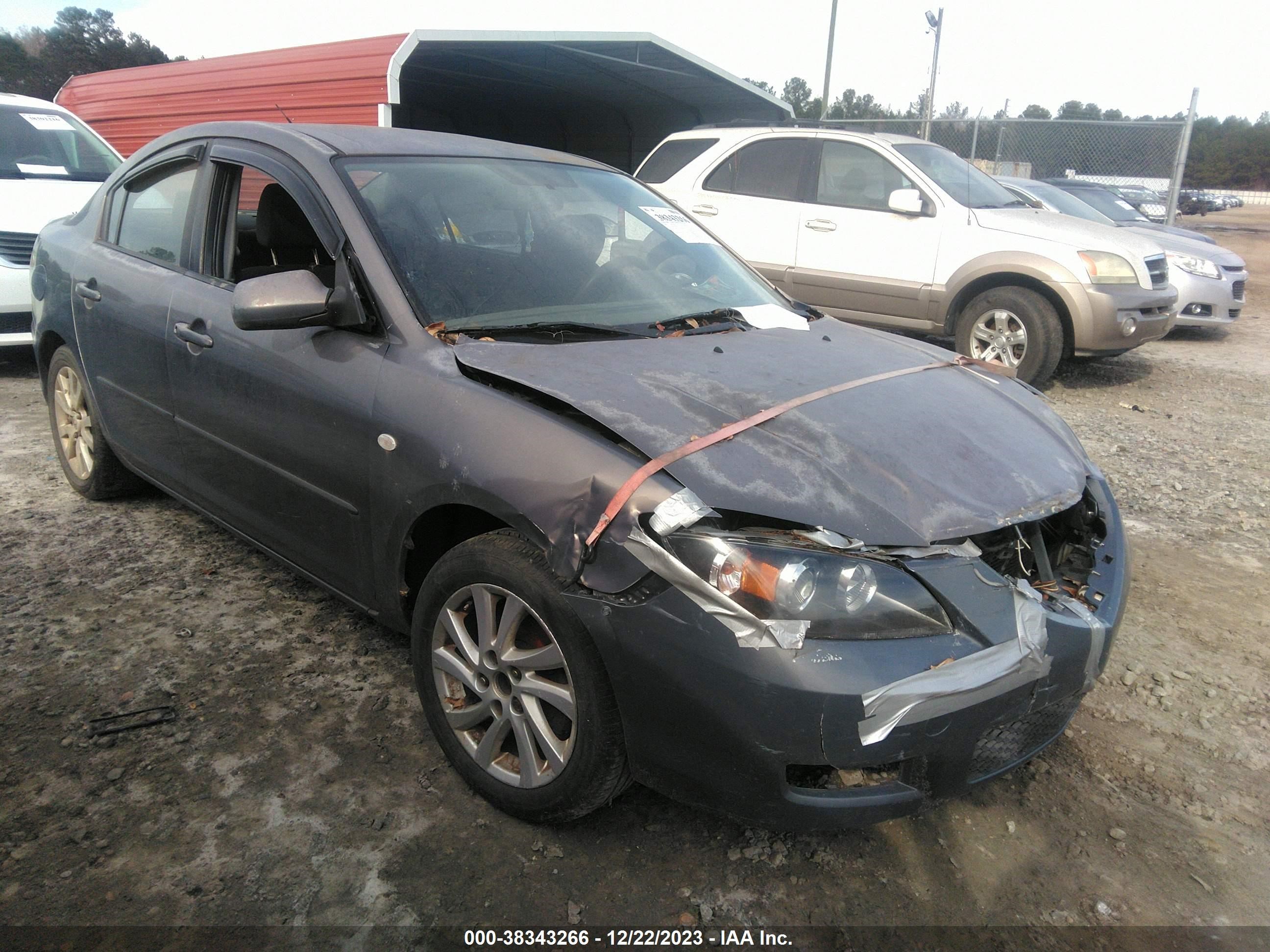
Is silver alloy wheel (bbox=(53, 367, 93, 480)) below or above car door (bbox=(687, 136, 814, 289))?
below

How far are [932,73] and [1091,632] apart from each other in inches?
694

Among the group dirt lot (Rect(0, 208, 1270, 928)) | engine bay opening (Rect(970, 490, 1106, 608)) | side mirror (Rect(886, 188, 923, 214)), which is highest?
side mirror (Rect(886, 188, 923, 214))

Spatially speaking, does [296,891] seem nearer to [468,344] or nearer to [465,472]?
[465,472]

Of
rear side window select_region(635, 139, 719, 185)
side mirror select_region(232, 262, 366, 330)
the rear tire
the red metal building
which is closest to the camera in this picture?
side mirror select_region(232, 262, 366, 330)

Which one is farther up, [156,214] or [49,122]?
[49,122]

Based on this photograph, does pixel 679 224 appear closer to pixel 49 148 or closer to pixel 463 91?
pixel 49 148

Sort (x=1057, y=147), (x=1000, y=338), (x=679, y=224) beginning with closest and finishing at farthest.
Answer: (x=679, y=224) < (x=1000, y=338) < (x=1057, y=147)

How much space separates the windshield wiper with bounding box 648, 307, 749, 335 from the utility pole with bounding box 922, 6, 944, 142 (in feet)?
41.1

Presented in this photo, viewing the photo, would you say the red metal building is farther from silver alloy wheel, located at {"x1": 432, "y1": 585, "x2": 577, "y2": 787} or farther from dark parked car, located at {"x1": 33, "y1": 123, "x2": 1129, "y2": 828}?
silver alloy wheel, located at {"x1": 432, "y1": 585, "x2": 577, "y2": 787}

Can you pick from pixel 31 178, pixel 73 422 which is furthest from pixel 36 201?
pixel 73 422

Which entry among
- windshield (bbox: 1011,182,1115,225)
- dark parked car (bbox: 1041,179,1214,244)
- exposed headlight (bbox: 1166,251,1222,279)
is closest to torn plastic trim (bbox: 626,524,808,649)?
exposed headlight (bbox: 1166,251,1222,279)

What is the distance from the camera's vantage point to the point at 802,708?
1.82 meters

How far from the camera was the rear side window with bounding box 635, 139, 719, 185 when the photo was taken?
836 cm

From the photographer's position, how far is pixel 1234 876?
2.22 metres
